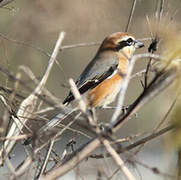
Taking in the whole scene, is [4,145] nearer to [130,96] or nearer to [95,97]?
[95,97]

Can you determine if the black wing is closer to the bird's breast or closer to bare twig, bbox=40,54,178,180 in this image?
the bird's breast

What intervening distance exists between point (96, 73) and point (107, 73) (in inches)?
4.4

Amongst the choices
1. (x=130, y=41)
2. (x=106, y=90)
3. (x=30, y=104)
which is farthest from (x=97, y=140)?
(x=130, y=41)

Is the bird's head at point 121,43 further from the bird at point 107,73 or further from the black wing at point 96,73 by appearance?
the black wing at point 96,73

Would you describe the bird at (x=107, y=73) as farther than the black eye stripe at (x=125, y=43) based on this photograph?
No

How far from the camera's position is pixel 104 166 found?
191 cm

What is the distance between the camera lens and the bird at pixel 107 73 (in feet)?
15.0

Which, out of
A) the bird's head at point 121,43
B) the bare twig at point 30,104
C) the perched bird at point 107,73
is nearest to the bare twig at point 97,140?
the bare twig at point 30,104

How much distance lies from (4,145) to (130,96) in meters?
6.17

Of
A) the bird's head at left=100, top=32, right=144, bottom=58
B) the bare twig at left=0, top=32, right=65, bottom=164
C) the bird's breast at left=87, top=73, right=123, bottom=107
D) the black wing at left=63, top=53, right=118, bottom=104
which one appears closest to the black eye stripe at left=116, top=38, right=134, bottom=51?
the bird's head at left=100, top=32, right=144, bottom=58

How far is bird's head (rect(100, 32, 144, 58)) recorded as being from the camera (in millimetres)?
4715

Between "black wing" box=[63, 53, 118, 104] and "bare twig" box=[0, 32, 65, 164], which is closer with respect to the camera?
"bare twig" box=[0, 32, 65, 164]

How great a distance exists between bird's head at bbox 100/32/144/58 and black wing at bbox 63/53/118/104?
5.5 inches

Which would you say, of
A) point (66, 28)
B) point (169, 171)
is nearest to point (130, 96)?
point (66, 28)
